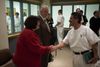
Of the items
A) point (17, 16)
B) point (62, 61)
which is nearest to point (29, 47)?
point (62, 61)

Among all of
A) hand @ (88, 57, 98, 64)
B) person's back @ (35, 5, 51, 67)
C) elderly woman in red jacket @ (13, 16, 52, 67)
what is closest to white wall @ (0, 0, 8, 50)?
person's back @ (35, 5, 51, 67)

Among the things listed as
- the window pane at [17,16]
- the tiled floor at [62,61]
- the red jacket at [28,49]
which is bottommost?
the tiled floor at [62,61]

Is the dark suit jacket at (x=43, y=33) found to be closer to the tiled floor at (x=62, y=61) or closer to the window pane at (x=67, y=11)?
the tiled floor at (x=62, y=61)

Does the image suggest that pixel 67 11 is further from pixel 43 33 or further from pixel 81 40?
pixel 81 40

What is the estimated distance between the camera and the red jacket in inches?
87.4

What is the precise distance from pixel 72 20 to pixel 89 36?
353mm

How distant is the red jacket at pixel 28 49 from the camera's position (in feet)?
7.28

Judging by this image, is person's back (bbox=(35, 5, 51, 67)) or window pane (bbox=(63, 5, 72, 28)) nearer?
person's back (bbox=(35, 5, 51, 67))

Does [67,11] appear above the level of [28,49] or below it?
above

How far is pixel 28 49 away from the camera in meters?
2.27

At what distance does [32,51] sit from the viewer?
2264 millimetres

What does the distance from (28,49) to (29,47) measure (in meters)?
0.05

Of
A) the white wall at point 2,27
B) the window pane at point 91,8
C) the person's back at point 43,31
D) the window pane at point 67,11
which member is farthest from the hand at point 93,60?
the window pane at point 67,11

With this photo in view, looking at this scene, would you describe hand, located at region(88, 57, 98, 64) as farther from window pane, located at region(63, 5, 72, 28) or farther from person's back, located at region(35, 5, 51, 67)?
window pane, located at region(63, 5, 72, 28)
